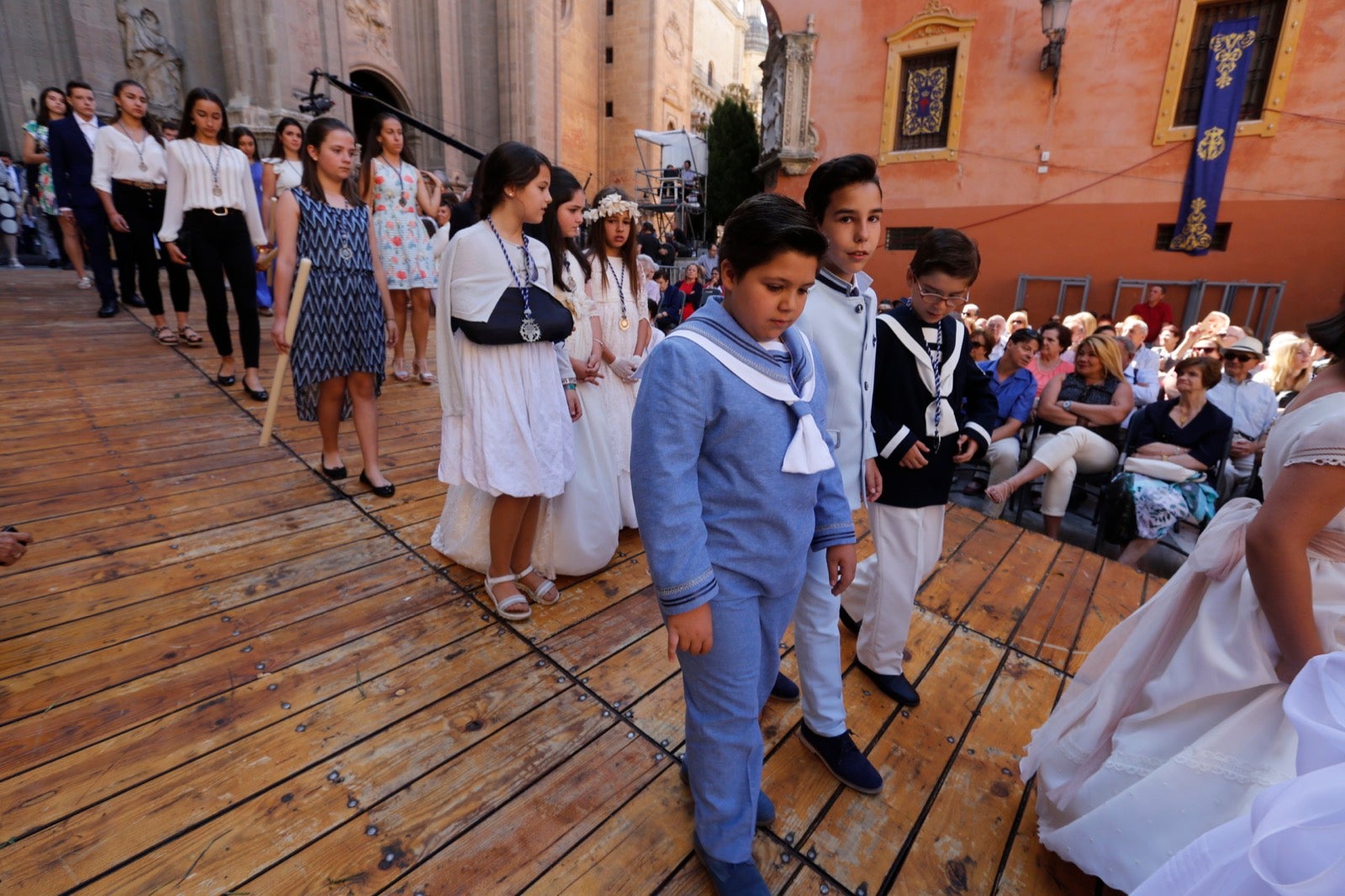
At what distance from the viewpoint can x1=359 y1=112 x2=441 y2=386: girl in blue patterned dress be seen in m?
4.20

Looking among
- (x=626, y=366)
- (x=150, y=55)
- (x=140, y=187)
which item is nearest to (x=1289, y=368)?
(x=626, y=366)

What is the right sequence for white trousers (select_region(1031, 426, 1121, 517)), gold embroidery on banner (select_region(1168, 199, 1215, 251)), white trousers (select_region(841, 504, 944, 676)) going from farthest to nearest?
gold embroidery on banner (select_region(1168, 199, 1215, 251)), white trousers (select_region(1031, 426, 1121, 517)), white trousers (select_region(841, 504, 944, 676))

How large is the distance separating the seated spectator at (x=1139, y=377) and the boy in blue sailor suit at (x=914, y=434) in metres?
4.36

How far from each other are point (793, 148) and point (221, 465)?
12.5 meters

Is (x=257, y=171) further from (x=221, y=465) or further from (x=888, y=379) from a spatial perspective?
(x=888, y=379)

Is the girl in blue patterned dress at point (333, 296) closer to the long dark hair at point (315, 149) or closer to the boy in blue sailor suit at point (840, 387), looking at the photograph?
the long dark hair at point (315, 149)

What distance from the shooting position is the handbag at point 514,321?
2.27 metres

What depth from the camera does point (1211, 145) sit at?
32.6ft

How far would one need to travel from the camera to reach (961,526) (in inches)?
148

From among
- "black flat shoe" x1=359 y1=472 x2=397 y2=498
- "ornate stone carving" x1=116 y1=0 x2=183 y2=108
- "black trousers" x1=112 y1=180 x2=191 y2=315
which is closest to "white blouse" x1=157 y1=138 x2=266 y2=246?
"black trousers" x1=112 y1=180 x2=191 y2=315

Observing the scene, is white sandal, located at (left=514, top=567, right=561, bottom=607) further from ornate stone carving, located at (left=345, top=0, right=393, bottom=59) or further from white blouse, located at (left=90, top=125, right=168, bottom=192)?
ornate stone carving, located at (left=345, top=0, right=393, bottom=59)

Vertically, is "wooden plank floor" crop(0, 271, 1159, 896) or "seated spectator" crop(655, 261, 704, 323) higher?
"seated spectator" crop(655, 261, 704, 323)

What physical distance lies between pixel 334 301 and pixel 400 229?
191 centimetres

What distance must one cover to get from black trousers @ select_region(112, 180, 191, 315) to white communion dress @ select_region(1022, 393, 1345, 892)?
594cm
